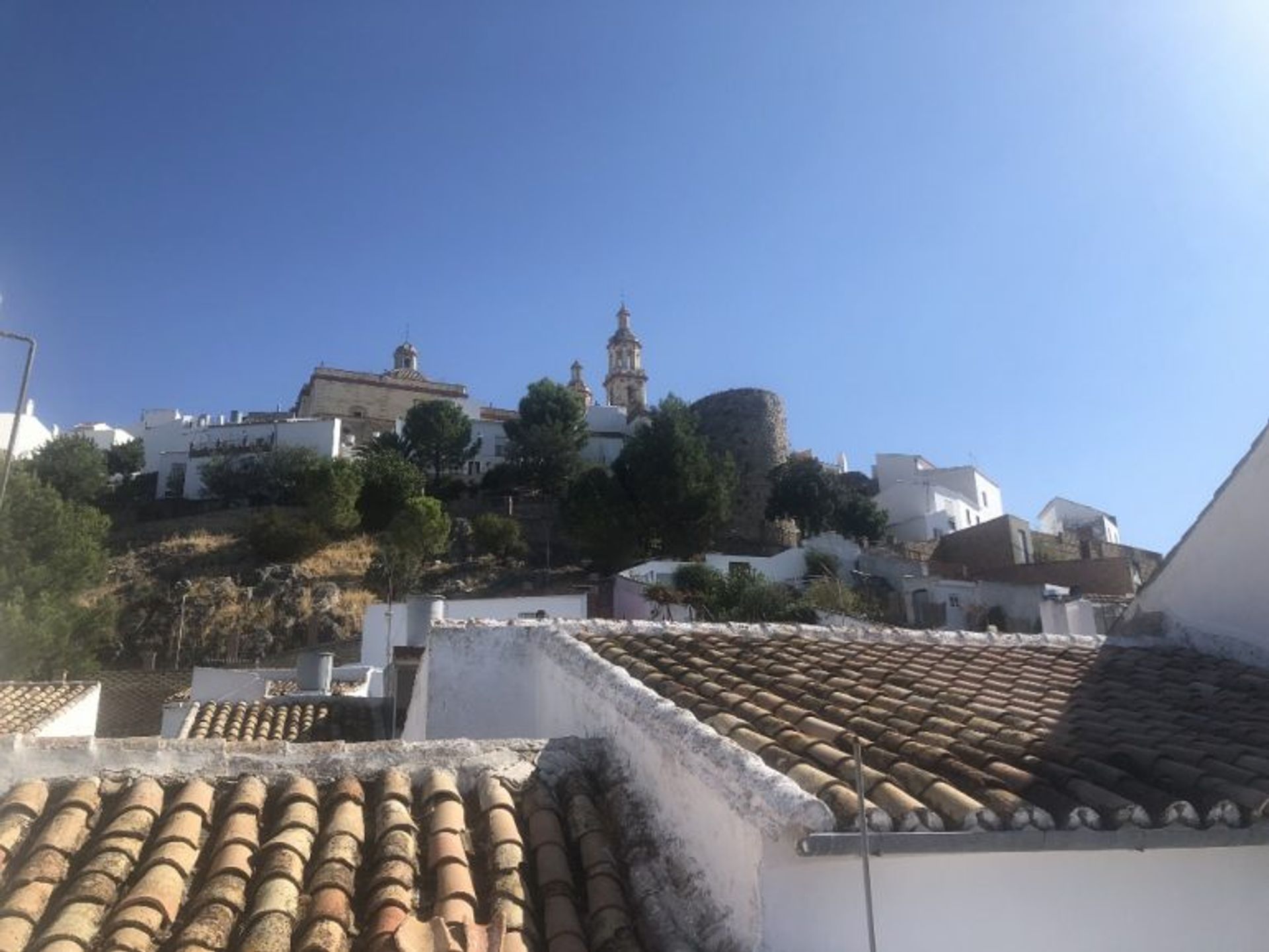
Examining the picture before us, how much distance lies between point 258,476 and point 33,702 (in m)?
33.6

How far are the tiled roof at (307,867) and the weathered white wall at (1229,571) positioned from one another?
5.15 m

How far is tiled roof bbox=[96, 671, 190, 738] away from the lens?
24.7 meters

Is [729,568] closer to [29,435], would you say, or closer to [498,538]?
[498,538]

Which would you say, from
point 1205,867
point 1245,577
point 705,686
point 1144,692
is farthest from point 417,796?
point 1245,577

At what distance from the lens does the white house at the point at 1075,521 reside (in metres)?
52.0

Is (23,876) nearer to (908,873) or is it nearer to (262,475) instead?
(908,873)

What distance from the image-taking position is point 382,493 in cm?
4562

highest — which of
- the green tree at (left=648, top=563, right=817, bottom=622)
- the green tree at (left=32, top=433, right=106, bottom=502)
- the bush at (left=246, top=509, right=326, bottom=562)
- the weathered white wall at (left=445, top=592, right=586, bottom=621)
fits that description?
the green tree at (left=32, top=433, right=106, bottom=502)

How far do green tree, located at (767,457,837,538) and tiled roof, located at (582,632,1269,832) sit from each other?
41.7m

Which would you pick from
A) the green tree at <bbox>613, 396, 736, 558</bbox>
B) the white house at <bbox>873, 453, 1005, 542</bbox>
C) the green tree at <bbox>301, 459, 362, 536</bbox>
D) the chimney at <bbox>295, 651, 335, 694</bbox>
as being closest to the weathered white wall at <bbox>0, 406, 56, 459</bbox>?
the green tree at <bbox>301, 459, 362, 536</bbox>

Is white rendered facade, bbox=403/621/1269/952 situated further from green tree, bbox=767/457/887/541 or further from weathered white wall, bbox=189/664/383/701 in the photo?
green tree, bbox=767/457/887/541

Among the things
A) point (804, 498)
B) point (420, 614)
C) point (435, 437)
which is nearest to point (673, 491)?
point (804, 498)

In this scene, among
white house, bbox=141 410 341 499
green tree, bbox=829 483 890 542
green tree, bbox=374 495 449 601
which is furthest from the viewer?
white house, bbox=141 410 341 499

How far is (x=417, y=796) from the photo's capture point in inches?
152
